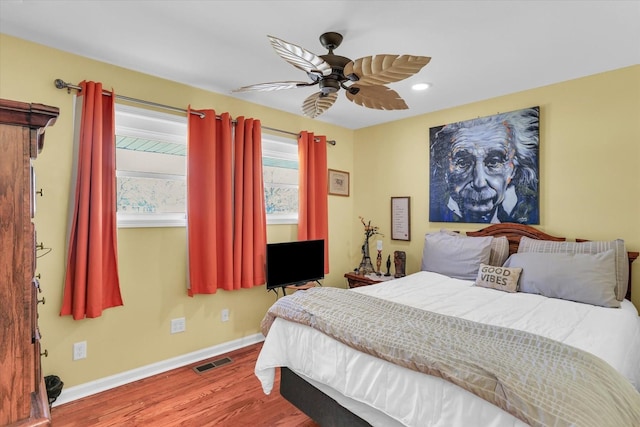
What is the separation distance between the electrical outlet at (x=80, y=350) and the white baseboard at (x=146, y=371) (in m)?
0.21

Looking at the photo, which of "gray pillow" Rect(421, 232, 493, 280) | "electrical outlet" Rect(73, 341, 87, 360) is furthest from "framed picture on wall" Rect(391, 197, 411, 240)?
"electrical outlet" Rect(73, 341, 87, 360)

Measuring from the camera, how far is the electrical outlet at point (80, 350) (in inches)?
96.0

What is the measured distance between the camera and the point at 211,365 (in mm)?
2941

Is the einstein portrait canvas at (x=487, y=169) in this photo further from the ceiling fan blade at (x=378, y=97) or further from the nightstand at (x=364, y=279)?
the ceiling fan blade at (x=378, y=97)

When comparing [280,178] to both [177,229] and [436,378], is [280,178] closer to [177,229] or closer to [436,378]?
[177,229]

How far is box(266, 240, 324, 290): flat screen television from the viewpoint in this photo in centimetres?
328

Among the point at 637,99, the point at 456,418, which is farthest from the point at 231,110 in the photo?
the point at 637,99

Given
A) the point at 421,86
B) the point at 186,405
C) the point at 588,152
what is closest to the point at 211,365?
the point at 186,405

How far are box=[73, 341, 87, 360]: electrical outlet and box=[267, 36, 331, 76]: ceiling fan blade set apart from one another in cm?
248

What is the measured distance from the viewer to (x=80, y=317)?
2.34m

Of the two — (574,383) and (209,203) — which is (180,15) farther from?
(574,383)

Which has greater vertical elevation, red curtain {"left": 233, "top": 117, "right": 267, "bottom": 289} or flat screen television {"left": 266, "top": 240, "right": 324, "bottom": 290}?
red curtain {"left": 233, "top": 117, "right": 267, "bottom": 289}

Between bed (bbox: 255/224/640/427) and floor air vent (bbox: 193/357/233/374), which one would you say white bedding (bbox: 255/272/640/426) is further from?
floor air vent (bbox: 193/357/233/374)

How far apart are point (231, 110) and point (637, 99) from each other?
133 inches
